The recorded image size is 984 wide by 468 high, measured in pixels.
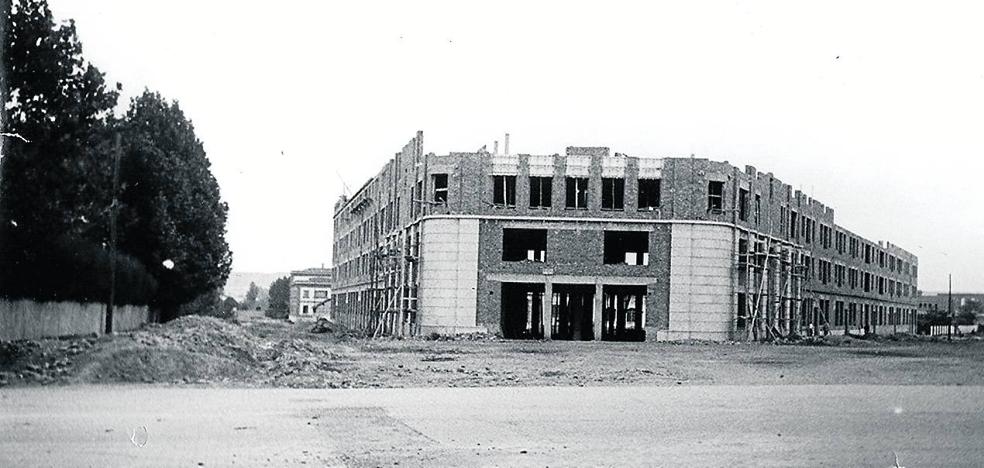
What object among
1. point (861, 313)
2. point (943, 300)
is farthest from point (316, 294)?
point (943, 300)

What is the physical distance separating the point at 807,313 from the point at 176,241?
4410 cm

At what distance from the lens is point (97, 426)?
14.2 metres

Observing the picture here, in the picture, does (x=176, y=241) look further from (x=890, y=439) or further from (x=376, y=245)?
(x=890, y=439)

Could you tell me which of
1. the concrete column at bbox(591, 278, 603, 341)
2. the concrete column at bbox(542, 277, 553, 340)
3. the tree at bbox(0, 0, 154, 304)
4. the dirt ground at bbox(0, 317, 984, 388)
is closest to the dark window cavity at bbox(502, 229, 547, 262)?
the concrete column at bbox(542, 277, 553, 340)

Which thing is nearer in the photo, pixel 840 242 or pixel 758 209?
pixel 758 209

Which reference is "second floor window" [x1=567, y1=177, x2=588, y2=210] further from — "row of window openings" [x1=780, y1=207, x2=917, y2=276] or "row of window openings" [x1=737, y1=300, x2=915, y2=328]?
"row of window openings" [x1=780, y1=207, x2=917, y2=276]

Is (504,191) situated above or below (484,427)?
above

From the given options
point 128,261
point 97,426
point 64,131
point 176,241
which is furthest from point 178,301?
point 97,426

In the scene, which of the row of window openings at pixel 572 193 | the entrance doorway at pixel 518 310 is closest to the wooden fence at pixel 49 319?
the row of window openings at pixel 572 193

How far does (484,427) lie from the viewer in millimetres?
15000

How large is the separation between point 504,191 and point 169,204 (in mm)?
16829

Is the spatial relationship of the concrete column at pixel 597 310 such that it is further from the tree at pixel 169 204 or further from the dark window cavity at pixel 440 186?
the tree at pixel 169 204

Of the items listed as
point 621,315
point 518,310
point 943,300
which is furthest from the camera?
point 943,300

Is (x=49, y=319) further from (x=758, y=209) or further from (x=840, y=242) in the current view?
(x=840, y=242)
